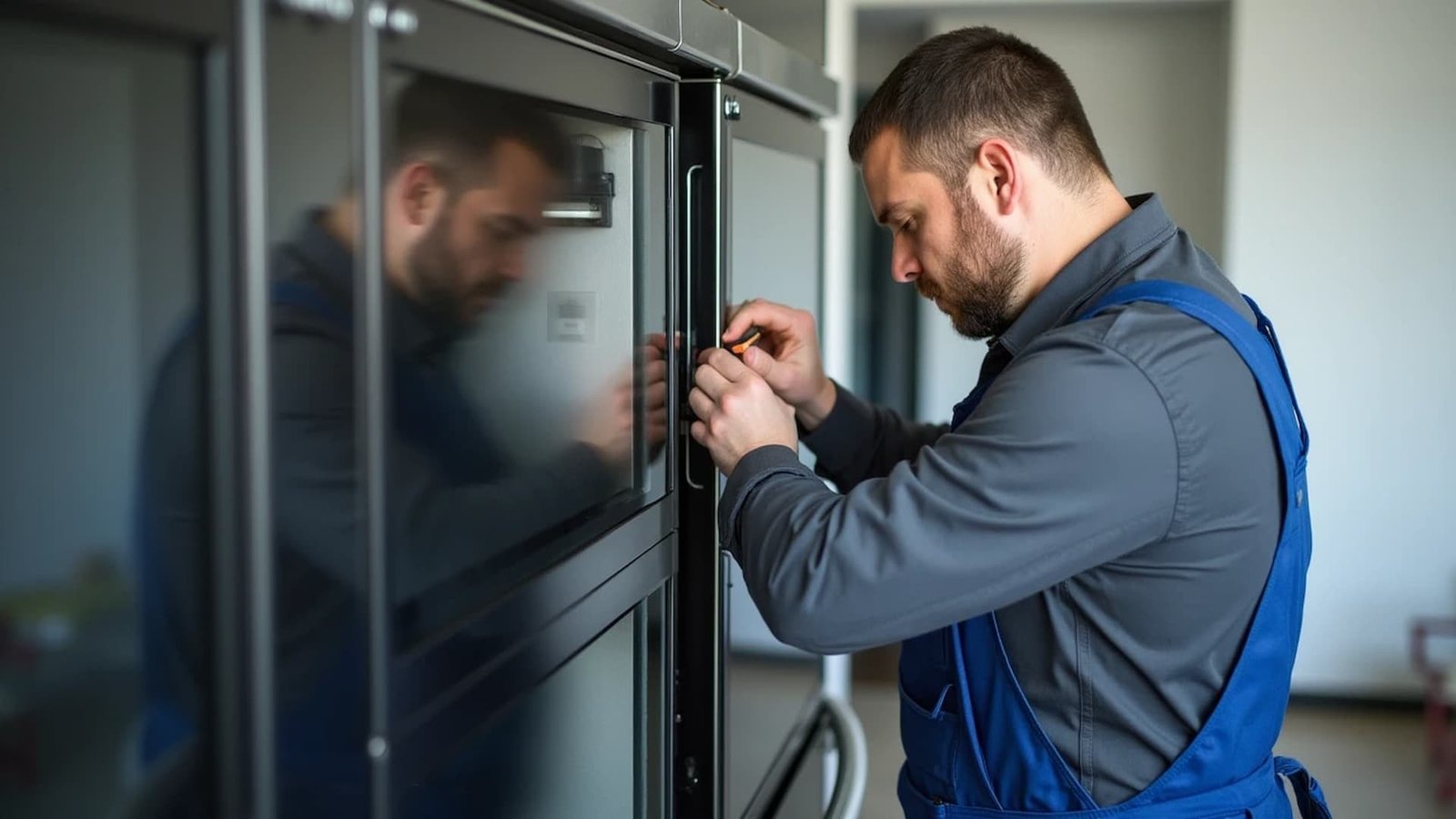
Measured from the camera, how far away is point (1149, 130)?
439cm

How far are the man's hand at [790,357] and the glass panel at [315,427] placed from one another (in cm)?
64

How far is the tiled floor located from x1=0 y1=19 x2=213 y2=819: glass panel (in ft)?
10.00

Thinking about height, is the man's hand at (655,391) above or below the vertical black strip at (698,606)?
above

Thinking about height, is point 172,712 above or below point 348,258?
below

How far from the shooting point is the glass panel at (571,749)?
0.73 meters

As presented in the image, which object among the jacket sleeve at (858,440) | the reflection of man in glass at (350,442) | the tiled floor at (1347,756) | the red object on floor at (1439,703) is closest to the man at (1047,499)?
the jacket sleeve at (858,440)

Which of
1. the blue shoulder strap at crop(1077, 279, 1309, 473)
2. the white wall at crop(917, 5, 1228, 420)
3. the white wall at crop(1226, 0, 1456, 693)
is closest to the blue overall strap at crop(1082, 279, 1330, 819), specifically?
the blue shoulder strap at crop(1077, 279, 1309, 473)

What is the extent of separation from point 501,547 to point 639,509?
0.83 feet

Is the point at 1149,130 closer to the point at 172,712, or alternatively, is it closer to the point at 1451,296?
the point at 1451,296

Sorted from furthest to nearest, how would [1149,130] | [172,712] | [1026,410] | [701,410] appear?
1. [1149,130]
2. [701,410]
3. [1026,410]
4. [172,712]

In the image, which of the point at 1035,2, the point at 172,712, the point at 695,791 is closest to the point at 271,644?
the point at 172,712

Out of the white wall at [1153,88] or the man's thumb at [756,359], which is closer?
the man's thumb at [756,359]

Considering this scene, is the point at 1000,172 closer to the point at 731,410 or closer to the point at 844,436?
the point at 731,410

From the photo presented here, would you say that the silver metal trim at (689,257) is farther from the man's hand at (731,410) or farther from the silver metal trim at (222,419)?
the silver metal trim at (222,419)
